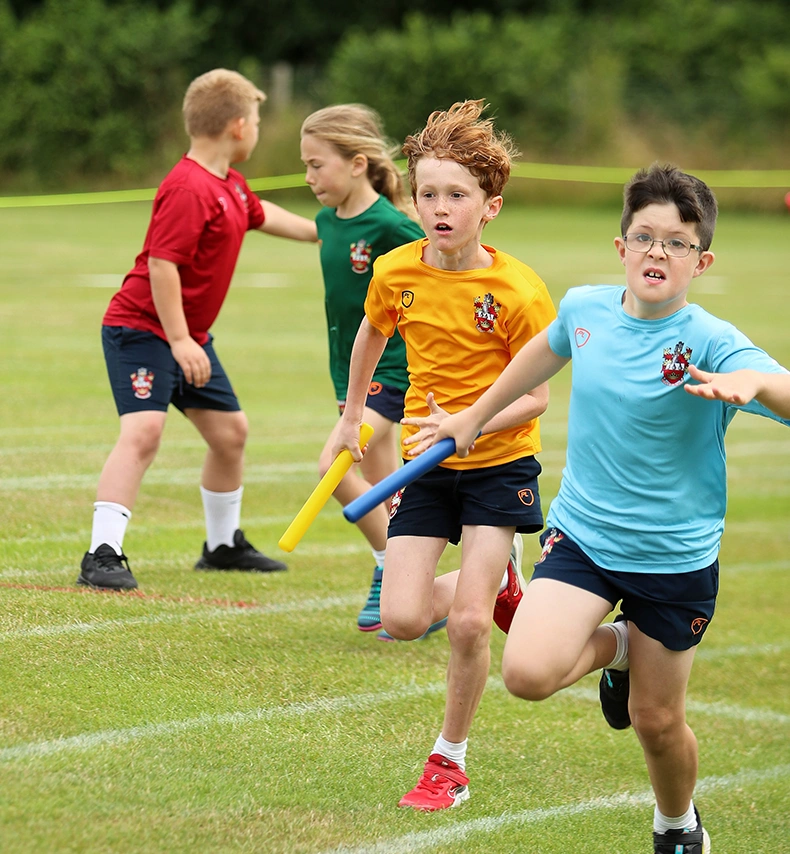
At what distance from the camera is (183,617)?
5.73 meters

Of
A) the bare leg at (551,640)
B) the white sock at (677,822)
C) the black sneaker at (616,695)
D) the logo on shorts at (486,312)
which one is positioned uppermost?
the logo on shorts at (486,312)

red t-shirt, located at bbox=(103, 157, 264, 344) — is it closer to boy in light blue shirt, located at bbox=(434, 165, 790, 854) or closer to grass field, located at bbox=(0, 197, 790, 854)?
grass field, located at bbox=(0, 197, 790, 854)

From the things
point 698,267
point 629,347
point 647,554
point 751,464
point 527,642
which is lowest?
point 751,464

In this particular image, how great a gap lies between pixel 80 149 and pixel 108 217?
7.21m

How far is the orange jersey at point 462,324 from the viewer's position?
4.60m

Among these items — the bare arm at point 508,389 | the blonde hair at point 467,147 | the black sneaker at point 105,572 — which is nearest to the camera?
the bare arm at point 508,389

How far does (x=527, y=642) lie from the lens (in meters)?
3.72

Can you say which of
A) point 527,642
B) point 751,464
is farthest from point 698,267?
point 751,464

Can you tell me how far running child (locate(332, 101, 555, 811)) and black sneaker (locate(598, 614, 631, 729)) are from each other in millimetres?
387

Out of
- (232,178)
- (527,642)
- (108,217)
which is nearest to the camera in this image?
(527,642)

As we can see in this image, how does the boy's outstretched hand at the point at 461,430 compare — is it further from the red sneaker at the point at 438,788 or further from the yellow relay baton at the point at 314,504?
the red sneaker at the point at 438,788

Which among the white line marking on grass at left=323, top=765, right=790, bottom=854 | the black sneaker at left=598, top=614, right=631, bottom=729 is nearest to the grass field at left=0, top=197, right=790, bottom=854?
the white line marking on grass at left=323, top=765, right=790, bottom=854

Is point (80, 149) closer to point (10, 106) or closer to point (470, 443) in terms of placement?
point (10, 106)

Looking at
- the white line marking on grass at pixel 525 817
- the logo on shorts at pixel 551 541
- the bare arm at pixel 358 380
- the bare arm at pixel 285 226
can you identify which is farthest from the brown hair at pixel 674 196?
the bare arm at pixel 285 226
